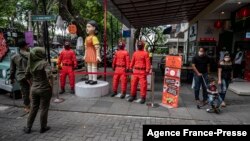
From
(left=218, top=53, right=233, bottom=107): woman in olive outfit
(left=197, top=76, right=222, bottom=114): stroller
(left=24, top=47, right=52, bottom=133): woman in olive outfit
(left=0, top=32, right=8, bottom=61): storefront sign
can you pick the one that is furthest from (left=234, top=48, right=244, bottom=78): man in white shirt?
(left=0, top=32, right=8, bottom=61): storefront sign

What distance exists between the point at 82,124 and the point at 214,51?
12466 millimetres

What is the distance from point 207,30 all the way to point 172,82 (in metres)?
9.97

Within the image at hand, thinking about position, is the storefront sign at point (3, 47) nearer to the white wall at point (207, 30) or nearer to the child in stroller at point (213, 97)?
the child in stroller at point (213, 97)

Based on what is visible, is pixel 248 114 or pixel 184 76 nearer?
pixel 248 114

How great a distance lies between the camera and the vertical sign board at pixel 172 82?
7.05 metres

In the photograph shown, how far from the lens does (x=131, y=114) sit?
256 inches

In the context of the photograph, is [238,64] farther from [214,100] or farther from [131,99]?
[131,99]

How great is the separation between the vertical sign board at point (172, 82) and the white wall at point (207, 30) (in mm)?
9591

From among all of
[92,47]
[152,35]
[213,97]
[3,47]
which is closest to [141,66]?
[92,47]

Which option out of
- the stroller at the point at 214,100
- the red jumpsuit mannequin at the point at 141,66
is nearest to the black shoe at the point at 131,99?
the red jumpsuit mannequin at the point at 141,66

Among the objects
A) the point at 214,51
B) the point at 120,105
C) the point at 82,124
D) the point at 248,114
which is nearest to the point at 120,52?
the point at 120,105

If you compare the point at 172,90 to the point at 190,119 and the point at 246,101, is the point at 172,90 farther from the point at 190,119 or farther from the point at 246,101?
the point at 246,101

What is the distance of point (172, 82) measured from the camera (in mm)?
7262

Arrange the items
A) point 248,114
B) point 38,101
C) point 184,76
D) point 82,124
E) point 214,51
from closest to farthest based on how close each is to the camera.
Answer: point 38,101
point 82,124
point 248,114
point 184,76
point 214,51
